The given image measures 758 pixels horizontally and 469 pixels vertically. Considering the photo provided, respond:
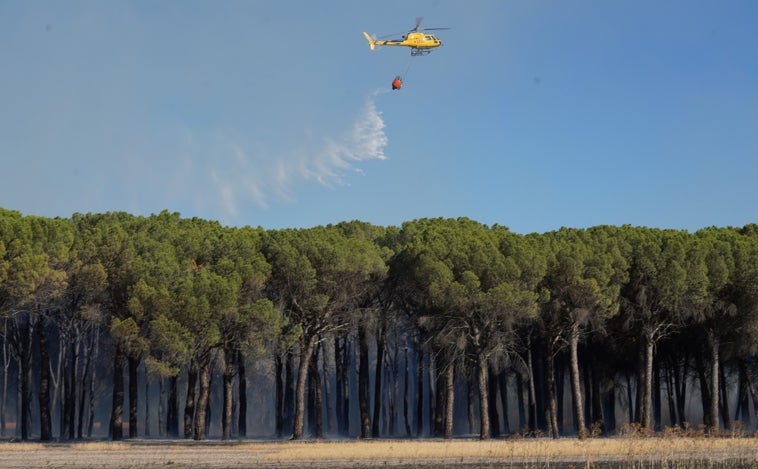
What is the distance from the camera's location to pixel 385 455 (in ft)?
125

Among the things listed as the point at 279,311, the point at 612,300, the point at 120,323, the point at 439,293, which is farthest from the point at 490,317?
the point at 120,323

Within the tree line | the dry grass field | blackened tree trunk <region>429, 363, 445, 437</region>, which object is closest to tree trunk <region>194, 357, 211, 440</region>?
the tree line

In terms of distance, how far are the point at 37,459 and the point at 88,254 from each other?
16.9 meters

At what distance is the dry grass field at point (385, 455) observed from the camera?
3084 cm

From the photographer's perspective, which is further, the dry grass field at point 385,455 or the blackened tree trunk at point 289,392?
the blackened tree trunk at point 289,392

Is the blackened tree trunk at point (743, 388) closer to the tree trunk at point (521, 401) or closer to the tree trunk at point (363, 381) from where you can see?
the tree trunk at point (521, 401)

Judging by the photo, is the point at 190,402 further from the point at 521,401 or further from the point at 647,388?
the point at 647,388

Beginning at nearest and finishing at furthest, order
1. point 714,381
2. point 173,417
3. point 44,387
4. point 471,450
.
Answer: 1. point 471,450
2. point 714,381
3. point 44,387
4. point 173,417

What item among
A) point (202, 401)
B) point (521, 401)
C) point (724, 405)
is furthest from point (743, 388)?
point (202, 401)

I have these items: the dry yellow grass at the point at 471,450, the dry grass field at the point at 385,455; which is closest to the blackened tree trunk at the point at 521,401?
the dry grass field at the point at 385,455

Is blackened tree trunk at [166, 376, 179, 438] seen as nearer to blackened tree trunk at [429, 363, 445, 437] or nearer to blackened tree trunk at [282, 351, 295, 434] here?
blackened tree trunk at [282, 351, 295, 434]

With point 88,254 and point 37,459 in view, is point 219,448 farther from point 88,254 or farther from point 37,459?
point 88,254

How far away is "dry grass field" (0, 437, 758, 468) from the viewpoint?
101ft

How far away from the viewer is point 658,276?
53.2 metres
